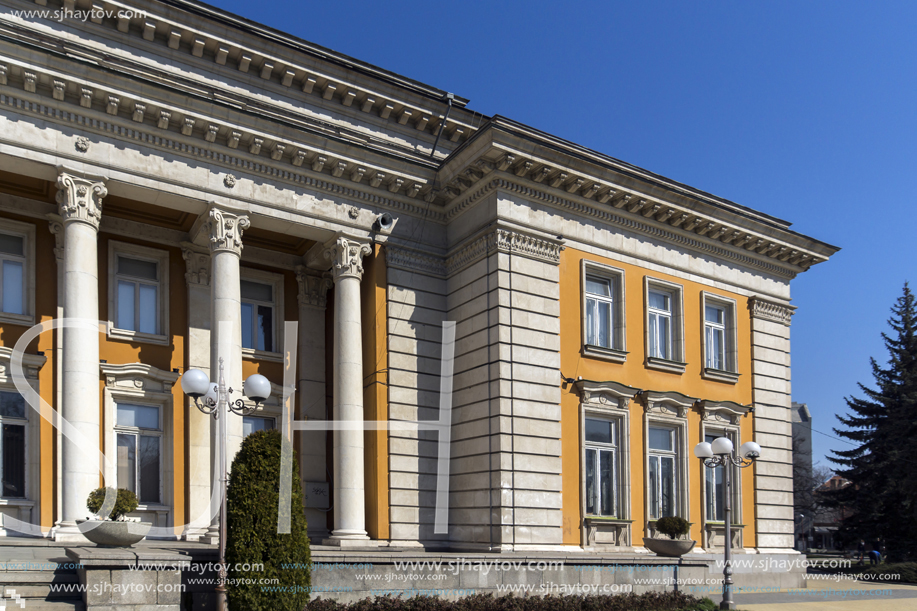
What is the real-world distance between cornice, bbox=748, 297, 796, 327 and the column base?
19.5 metres

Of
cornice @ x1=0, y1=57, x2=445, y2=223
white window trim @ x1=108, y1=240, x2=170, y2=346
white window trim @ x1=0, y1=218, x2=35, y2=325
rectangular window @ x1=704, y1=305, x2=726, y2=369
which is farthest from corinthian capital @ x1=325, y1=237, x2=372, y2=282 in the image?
rectangular window @ x1=704, y1=305, x2=726, y2=369

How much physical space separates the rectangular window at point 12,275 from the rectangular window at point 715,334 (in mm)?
18373

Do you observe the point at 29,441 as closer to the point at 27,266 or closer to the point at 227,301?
the point at 27,266

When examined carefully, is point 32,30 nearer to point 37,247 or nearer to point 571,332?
point 37,247

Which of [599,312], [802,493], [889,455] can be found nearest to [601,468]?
[599,312]

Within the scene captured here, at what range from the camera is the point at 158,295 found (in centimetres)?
2078

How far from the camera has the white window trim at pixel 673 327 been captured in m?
23.1

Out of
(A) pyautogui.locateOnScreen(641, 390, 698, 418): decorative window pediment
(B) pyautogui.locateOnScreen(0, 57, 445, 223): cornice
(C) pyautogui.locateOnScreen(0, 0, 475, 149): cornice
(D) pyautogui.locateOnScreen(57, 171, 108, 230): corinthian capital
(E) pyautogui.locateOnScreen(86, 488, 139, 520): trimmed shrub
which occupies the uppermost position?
(C) pyautogui.locateOnScreen(0, 0, 475, 149): cornice

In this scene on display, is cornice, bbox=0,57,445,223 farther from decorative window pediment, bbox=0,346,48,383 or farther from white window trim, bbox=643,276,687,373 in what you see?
white window trim, bbox=643,276,687,373

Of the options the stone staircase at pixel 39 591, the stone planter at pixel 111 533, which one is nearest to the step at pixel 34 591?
the stone staircase at pixel 39 591

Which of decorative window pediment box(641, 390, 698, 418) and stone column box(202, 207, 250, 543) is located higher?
stone column box(202, 207, 250, 543)

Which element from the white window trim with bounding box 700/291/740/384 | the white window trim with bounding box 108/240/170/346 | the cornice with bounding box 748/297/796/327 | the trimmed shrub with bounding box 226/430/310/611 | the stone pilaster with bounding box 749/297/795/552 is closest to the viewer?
the trimmed shrub with bounding box 226/430/310/611

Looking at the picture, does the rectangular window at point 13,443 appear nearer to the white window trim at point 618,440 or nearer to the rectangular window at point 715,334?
the white window trim at point 618,440

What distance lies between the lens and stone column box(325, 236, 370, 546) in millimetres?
19812
